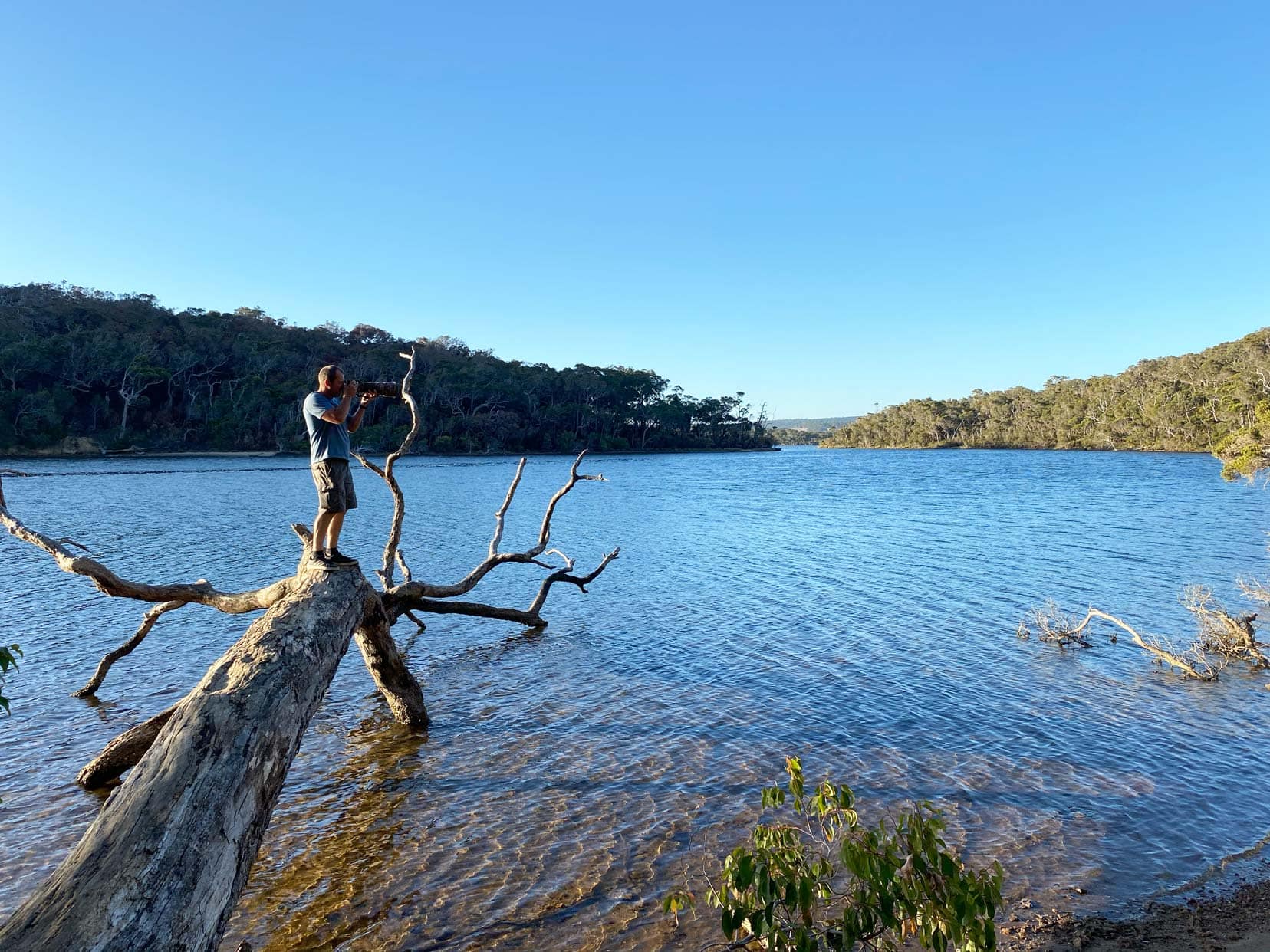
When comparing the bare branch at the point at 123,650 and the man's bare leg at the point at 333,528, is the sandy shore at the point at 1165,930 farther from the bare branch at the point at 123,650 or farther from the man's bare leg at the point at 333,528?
the bare branch at the point at 123,650

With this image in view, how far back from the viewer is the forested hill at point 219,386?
67.1 m

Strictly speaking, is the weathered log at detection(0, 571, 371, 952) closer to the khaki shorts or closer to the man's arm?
the khaki shorts

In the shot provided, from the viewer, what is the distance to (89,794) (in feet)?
22.8

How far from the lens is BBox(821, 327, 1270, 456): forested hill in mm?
81312

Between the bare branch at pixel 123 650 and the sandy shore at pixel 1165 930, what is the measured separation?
8766 millimetres

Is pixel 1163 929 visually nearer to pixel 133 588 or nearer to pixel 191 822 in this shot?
pixel 191 822

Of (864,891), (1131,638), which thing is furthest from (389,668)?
(1131,638)

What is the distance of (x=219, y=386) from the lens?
81.4 m

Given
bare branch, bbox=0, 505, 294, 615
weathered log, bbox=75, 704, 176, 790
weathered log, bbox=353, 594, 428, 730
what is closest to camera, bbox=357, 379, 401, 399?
weathered log, bbox=353, 594, 428, 730

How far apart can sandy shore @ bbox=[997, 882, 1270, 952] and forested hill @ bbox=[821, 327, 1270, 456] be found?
54.8 metres

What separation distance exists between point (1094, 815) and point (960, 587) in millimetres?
11665

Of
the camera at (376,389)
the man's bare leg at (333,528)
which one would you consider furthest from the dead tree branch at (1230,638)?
the man's bare leg at (333,528)

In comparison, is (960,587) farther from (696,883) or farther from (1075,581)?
(696,883)

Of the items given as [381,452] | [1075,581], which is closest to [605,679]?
[1075,581]
